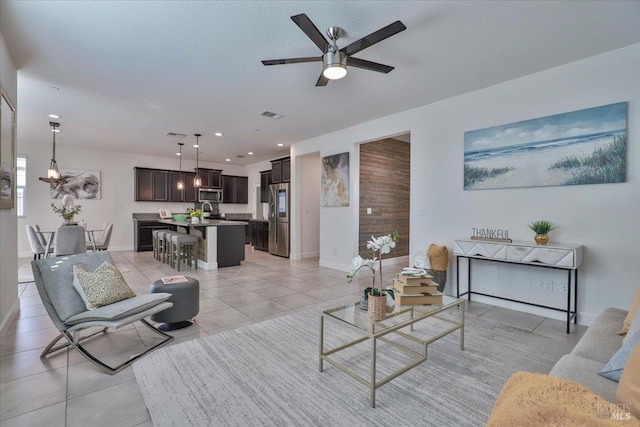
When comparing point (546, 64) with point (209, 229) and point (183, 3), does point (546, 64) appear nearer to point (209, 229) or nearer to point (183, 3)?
point (183, 3)

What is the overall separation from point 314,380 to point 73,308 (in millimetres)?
1927

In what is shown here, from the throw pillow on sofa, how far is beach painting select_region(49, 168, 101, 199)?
10.0m

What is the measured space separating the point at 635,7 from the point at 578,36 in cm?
41

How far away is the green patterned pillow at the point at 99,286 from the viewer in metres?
2.40

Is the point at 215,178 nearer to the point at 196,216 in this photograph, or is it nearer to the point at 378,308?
the point at 196,216

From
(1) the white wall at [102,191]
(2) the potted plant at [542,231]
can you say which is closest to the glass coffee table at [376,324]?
(2) the potted plant at [542,231]

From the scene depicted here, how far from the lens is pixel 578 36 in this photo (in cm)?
270

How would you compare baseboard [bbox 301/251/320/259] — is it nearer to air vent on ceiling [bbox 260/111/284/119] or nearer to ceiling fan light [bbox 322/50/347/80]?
air vent on ceiling [bbox 260/111/284/119]

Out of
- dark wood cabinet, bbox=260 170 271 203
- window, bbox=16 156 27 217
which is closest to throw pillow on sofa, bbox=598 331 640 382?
dark wood cabinet, bbox=260 170 271 203

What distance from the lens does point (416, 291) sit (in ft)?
7.68

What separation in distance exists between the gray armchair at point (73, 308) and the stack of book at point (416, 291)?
200 cm

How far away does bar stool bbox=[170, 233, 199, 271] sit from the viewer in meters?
5.73

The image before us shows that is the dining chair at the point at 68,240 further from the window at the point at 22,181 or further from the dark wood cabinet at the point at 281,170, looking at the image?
the dark wood cabinet at the point at 281,170

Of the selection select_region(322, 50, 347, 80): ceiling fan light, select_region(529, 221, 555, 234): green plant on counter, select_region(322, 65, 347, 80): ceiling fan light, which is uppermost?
select_region(322, 50, 347, 80): ceiling fan light
